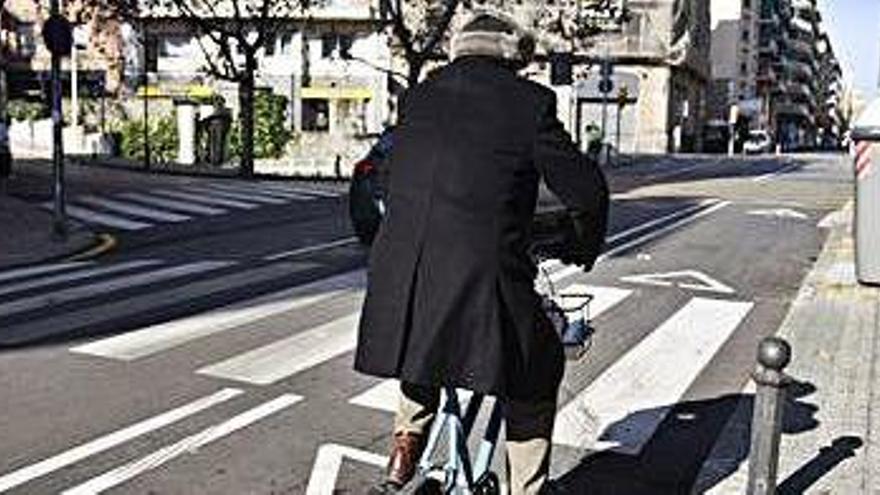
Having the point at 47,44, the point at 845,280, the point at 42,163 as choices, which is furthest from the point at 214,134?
the point at 845,280

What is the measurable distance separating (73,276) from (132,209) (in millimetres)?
7644

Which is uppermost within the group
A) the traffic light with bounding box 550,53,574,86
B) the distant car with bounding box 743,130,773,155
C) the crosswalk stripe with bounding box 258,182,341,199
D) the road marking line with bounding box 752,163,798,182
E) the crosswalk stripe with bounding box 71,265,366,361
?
the traffic light with bounding box 550,53,574,86

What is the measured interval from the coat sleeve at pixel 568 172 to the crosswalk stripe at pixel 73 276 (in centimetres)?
765

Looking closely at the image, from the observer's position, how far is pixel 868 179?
32.5 ft

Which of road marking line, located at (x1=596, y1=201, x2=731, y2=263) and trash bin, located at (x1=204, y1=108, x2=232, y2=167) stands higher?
trash bin, located at (x1=204, y1=108, x2=232, y2=167)

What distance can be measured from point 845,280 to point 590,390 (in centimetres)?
553

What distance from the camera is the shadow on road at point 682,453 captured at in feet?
15.5

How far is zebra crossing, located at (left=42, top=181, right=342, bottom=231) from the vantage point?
1622 centimetres

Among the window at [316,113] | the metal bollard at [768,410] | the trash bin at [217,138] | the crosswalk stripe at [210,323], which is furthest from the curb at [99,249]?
the window at [316,113]

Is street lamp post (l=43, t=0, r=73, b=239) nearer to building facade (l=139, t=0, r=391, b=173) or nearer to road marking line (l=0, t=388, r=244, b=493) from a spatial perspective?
road marking line (l=0, t=388, r=244, b=493)

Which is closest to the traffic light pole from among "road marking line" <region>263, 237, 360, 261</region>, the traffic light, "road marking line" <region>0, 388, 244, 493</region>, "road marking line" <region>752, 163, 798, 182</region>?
"road marking line" <region>263, 237, 360, 261</region>

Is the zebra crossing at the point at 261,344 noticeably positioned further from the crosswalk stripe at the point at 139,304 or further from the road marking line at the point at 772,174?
the road marking line at the point at 772,174

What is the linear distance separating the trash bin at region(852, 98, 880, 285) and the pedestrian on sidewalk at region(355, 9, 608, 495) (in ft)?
25.3

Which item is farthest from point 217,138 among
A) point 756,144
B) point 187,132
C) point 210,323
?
point 756,144
